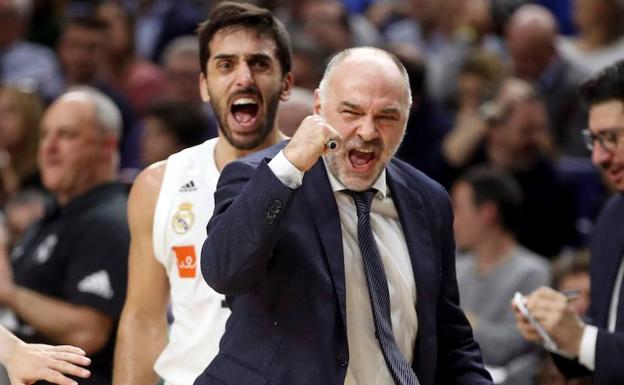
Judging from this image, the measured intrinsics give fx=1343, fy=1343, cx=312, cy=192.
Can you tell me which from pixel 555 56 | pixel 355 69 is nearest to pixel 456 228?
pixel 555 56

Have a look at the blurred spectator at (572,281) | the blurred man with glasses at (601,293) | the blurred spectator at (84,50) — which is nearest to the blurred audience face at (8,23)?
the blurred spectator at (84,50)

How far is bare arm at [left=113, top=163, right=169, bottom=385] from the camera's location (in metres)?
5.15

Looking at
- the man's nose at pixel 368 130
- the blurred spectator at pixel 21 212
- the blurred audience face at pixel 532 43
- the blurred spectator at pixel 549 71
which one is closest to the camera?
the man's nose at pixel 368 130

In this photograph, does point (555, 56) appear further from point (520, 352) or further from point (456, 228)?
point (520, 352)

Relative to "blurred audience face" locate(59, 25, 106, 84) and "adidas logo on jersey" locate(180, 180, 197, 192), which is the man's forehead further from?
"blurred audience face" locate(59, 25, 106, 84)

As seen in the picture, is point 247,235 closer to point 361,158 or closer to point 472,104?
point 361,158

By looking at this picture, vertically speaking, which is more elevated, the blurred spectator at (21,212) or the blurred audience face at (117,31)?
the blurred audience face at (117,31)

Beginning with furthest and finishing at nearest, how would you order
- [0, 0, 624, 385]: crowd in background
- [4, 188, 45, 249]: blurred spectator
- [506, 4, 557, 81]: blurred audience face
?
[506, 4, 557, 81]: blurred audience face, [4, 188, 45, 249]: blurred spectator, [0, 0, 624, 385]: crowd in background

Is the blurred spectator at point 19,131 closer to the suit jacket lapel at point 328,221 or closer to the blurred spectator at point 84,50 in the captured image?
the blurred spectator at point 84,50

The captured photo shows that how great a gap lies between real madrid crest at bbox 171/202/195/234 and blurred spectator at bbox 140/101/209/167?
10.9 feet

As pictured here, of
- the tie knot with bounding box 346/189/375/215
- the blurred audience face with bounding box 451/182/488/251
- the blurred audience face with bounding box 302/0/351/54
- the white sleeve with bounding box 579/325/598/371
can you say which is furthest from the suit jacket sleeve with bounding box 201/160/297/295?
the blurred audience face with bounding box 302/0/351/54

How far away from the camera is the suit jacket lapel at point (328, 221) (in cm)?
409

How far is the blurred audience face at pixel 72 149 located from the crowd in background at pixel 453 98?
0.96 feet

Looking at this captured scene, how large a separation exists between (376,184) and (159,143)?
167 inches
